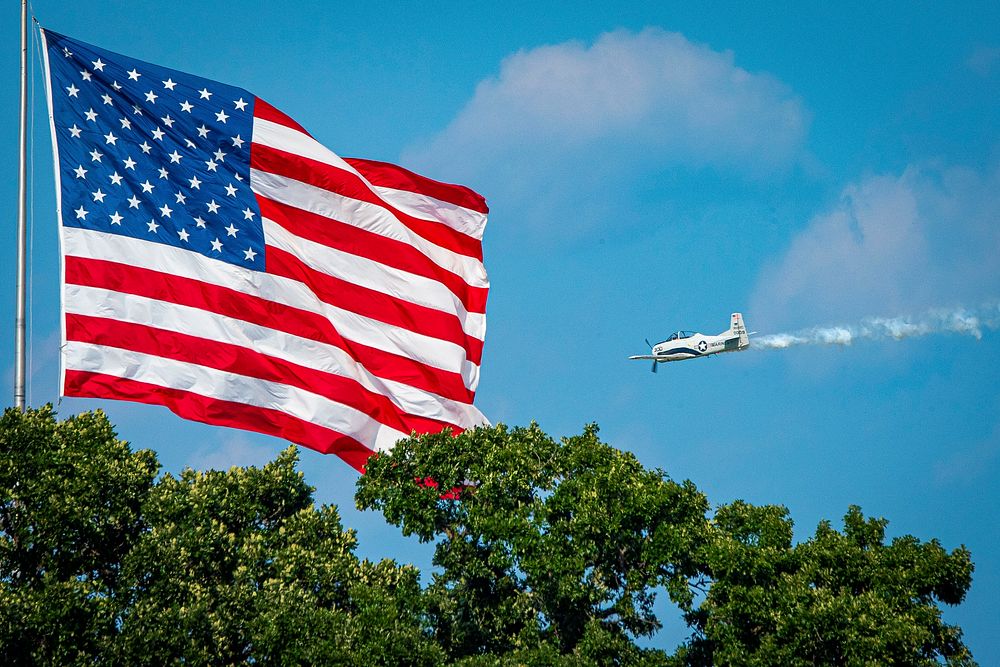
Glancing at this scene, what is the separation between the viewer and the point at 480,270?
162ft

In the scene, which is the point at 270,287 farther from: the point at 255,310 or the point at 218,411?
the point at 218,411

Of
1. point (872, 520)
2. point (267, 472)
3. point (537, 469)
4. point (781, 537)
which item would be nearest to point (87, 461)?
point (267, 472)

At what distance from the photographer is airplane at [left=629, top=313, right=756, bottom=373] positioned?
102 m

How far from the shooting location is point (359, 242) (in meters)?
46.8

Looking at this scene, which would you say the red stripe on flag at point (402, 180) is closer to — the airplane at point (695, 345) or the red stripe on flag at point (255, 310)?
the red stripe on flag at point (255, 310)

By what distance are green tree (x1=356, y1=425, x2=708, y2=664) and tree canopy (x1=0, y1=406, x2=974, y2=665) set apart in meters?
0.07

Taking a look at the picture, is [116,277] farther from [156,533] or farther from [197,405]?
[156,533]

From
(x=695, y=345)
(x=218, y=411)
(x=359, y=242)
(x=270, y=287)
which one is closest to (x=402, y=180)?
(x=359, y=242)

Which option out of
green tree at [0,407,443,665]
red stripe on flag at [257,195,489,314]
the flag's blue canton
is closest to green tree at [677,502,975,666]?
green tree at [0,407,443,665]

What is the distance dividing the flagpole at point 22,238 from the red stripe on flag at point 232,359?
54.7 inches

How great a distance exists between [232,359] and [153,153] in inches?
273

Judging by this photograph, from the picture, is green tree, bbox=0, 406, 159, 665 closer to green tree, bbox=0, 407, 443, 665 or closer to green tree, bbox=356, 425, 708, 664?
green tree, bbox=0, 407, 443, 665

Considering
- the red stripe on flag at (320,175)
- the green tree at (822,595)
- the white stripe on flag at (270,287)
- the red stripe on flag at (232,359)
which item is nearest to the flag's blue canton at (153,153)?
the white stripe on flag at (270,287)

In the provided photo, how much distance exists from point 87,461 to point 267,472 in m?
5.67
